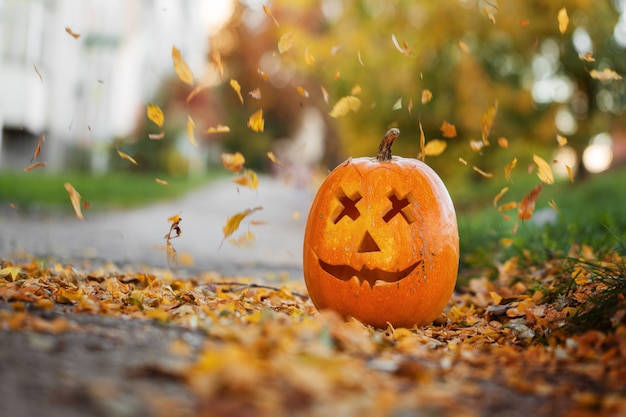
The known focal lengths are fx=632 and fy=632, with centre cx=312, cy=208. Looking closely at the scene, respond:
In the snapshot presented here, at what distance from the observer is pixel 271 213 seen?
42.8ft

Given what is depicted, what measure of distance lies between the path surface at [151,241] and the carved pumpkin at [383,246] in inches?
15.6

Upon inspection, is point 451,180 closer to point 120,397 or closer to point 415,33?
point 415,33

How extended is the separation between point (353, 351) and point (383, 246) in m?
0.81

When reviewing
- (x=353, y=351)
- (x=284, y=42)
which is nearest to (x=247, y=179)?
(x=284, y=42)

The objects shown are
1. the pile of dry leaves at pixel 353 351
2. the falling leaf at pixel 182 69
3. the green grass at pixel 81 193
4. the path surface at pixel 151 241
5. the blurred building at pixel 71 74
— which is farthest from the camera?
the blurred building at pixel 71 74

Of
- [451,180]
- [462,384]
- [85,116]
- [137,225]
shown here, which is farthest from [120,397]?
[85,116]

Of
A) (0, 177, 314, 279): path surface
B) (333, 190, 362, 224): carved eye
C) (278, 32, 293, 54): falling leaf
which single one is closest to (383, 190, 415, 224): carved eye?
(333, 190, 362, 224): carved eye

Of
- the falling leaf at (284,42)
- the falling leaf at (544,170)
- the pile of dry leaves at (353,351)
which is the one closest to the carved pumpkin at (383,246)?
the pile of dry leaves at (353,351)

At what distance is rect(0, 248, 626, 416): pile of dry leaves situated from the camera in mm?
1604

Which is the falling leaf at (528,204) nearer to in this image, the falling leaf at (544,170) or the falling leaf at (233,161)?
the falling leaf at (544,170)

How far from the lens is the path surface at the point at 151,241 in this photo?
536 cm

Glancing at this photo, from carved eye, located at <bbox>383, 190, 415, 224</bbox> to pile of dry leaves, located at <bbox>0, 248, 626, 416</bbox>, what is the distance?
1.72 feet

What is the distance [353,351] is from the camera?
216 cm

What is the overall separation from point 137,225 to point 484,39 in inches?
246
